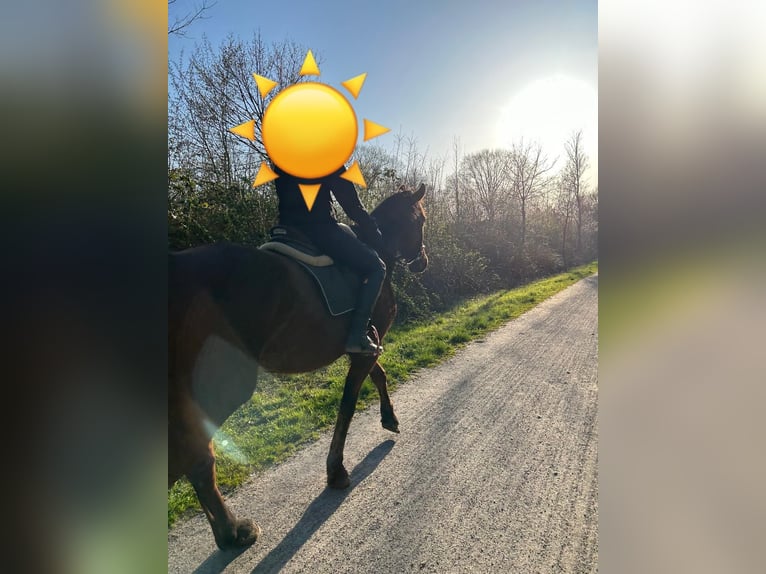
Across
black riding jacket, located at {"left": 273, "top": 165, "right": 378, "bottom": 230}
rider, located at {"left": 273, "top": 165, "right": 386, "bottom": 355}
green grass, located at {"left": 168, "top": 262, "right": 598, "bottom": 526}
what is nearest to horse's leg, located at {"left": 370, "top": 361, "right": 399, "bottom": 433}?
green grass, located at {"left": 168, "top": 262, "right": 598, "bottom": 526}

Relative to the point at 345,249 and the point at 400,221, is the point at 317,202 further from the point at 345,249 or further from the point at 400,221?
the point at 400,221

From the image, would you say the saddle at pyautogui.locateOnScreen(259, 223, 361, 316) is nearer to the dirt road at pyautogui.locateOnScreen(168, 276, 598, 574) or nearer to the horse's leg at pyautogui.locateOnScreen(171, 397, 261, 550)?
the horse's leg at pyautogui.locateOnScreen(171, 397, 261, 550)

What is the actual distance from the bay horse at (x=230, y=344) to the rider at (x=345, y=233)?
0.13 metres

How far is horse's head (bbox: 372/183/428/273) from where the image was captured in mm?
3451

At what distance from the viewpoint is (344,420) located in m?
2.98

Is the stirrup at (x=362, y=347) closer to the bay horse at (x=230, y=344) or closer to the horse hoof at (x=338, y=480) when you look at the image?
the bay horse at (x=230, y=344)

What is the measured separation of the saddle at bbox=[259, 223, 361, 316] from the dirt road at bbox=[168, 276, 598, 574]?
4.56ft

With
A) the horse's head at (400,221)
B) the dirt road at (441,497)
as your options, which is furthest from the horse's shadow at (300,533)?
the horse's head at (400,221)

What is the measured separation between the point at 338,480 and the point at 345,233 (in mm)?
1852

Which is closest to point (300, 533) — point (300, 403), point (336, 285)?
point (336, 285)
